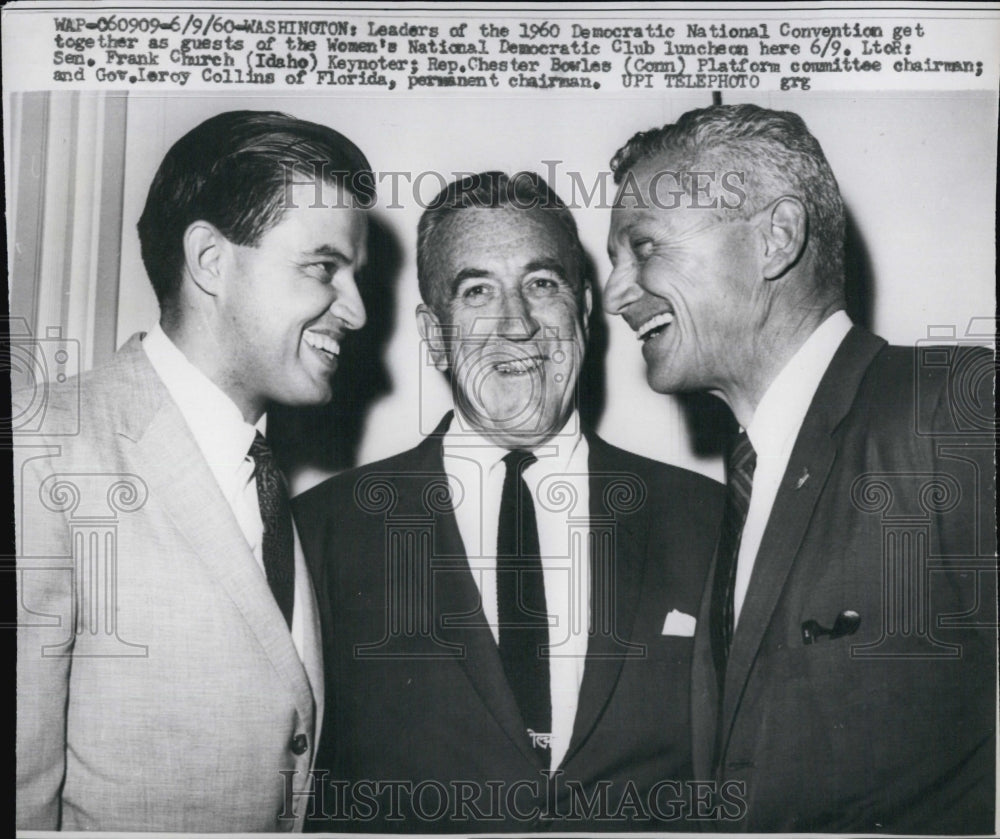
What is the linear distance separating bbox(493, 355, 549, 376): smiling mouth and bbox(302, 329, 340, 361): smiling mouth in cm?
39

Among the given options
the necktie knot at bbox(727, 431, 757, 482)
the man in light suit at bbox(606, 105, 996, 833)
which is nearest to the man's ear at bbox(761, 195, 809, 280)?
the man in light suit at bbox(606, 105, 996, 833)

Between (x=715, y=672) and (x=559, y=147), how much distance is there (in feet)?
4.35

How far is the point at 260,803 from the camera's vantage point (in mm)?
2369

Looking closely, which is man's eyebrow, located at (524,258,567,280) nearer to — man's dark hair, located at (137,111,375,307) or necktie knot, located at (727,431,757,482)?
man's dark hair, located at (137,111,375,307)

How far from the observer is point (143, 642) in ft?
7.79

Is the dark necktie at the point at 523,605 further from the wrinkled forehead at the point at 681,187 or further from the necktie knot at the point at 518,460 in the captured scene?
the wrinkled forehead at the point at 681,187

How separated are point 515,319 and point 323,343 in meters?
0.46

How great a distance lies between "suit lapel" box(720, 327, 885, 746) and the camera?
2361 mm

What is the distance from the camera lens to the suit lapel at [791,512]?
236 centimetres

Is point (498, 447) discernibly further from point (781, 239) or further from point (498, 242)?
point (781, 239)

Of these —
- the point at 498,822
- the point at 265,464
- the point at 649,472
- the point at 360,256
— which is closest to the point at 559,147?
the point at 360,256

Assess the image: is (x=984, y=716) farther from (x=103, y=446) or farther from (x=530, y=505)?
(x=103, y=446)

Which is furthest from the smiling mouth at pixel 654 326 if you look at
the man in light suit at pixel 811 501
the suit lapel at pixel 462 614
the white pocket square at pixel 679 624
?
the white pocket square at pixel 679 624

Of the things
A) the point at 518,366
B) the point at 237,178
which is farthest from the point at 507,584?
the point at 237,178
